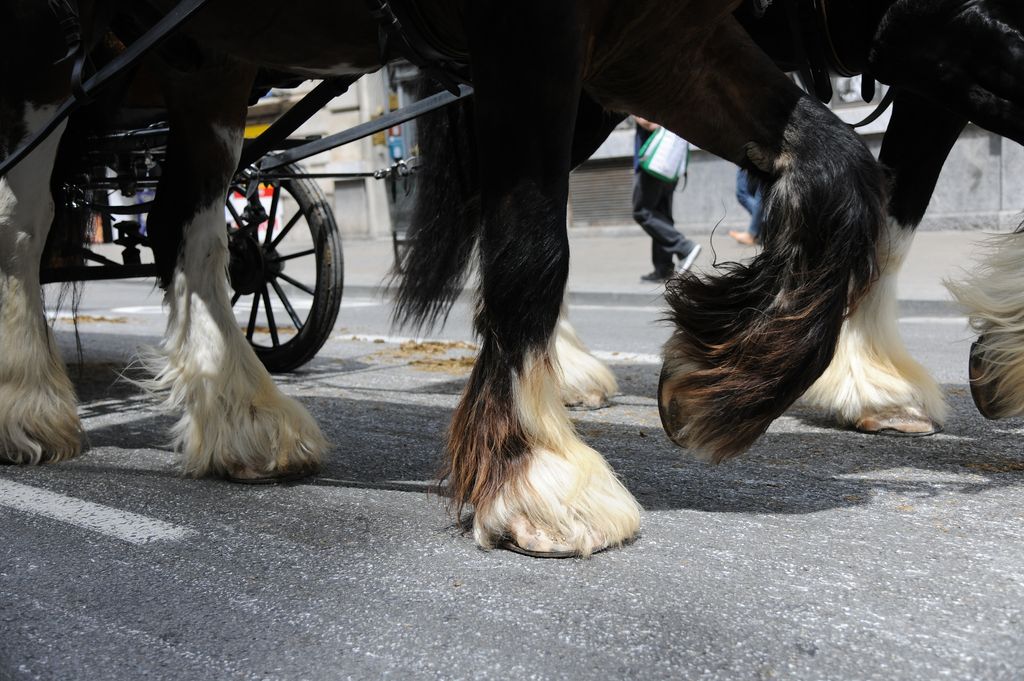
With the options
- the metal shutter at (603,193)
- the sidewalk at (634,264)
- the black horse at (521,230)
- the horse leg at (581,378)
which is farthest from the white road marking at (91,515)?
the metal shutter at (603,193)

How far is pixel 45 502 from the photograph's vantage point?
9.90 ft

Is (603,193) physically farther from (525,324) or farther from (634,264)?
(525,324)

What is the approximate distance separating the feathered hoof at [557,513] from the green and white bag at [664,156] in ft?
20.3

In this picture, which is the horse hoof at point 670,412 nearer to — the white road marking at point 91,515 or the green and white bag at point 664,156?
the white road marking at point 91,515

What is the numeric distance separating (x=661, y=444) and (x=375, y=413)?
1.21 meters

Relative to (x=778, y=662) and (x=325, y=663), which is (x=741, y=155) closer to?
(x=778, y=662)

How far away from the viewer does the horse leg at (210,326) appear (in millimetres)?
3205

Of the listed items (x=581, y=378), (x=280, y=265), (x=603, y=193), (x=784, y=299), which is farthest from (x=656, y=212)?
(x=784, y=299)

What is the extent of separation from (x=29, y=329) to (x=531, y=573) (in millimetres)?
2047

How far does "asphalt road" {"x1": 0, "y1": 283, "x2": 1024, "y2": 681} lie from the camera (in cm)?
191

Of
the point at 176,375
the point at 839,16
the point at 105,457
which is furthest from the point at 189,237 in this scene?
the point at 839,16

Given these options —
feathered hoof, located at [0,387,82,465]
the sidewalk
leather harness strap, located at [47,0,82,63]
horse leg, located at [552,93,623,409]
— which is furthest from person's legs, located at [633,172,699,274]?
leather harness strap, located at [47,0,82,63]

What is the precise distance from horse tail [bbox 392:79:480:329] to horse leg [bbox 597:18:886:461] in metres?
1.14

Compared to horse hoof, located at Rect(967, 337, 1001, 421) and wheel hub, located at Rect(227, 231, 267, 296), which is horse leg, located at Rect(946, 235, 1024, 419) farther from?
wheel hub, located at Rect(227, 231, 267, 296)
